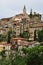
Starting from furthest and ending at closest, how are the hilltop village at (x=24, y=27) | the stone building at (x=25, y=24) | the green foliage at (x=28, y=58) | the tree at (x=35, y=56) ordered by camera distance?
the stone building at (x=25, y=24) → the hilltop village at (x=24, y=27) → the green foliage at (x=28, y=58) → the tree at (x=35, y=56)

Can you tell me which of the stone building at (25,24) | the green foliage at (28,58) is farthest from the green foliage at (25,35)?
the green foliage at (28,58)

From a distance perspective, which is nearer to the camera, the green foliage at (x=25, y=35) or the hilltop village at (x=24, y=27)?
the hilltop village at (x=24, y=27)

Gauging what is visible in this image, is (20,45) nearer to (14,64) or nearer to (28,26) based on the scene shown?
(14,64)

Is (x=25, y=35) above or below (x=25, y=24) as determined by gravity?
below

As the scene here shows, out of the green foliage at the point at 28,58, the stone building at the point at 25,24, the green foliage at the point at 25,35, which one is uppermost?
the stone building at the point at 25,24

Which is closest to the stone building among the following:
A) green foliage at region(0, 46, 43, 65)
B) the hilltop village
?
the hilltop village

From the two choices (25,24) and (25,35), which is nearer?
(25,35)

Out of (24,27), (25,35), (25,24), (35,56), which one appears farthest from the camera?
(25,24)

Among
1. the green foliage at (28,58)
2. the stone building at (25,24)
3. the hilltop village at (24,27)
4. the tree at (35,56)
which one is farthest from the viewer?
the stone building at (25,24)

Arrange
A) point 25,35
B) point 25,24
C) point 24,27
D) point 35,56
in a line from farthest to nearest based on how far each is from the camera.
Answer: point 25,24 < point 24,27 < point 25,35 < point 35,56

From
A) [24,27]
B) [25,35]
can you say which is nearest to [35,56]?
[25,35]

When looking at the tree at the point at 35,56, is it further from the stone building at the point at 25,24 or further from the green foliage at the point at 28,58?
the stone building at the point at 25,24

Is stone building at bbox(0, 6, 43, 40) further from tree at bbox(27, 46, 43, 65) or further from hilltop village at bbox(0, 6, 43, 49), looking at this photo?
tree at bbox(27, 46, 43, 65)

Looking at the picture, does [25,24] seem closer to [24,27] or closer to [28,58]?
[24,27]
